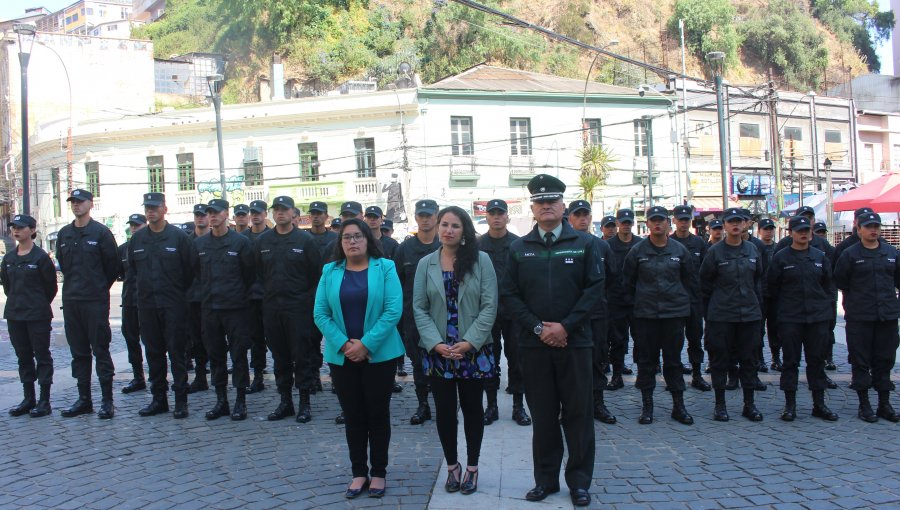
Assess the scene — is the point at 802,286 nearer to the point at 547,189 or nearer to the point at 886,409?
the point at 886,409

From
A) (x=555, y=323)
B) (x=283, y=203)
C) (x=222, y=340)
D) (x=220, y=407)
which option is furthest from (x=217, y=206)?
(x=555, y=323)

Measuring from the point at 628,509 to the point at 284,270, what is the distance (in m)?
3.96

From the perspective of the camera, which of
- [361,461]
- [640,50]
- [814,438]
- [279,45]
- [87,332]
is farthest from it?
[640,50]

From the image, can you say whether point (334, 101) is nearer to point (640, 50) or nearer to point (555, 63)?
point (555, 63)

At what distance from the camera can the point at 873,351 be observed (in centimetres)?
729

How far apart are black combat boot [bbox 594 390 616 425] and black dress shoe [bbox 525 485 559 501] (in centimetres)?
214

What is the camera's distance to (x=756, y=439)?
21.0ft

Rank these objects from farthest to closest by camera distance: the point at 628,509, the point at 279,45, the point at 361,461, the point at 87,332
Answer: the point at 279,45
the point at 87,332
the point at 361,461
the point at 628,509

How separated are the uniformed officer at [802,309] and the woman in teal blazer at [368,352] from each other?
159 inches

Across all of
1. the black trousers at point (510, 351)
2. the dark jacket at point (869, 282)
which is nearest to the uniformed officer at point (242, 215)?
the black trousers at point (510, 351)

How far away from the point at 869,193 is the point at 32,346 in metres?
14.5

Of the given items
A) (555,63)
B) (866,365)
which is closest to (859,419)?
(866,365)

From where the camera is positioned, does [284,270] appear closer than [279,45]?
Yes

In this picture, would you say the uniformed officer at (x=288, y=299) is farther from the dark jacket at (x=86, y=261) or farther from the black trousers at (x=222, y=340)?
the dark jacket at (x=86, y=261)
